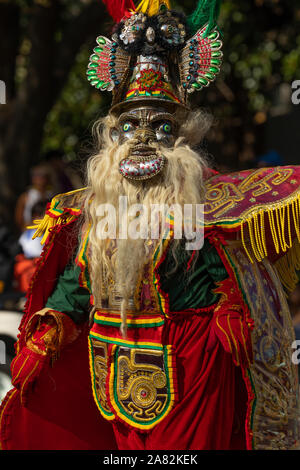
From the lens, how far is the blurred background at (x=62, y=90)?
7.00 m

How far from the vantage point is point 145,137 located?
2922 mm

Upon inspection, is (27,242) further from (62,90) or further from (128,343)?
(62,90)

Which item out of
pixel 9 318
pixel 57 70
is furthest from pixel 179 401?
pixel 57 70

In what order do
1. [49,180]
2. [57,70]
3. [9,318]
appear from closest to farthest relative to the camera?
[9,318], [49,180], [57,70]

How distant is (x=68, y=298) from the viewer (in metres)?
3.13

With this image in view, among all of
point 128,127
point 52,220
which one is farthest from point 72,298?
point 128,127

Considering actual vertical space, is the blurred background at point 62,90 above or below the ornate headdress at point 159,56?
above

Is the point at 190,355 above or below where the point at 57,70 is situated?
below

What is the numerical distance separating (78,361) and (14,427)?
43cm

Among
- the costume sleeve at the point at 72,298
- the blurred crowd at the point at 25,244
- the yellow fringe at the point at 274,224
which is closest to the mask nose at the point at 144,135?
the yellow fringe at the point at 274,224

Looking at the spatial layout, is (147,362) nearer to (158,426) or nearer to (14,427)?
(158,426)

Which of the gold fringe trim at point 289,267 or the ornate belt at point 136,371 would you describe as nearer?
the ornate belt at point 136,371

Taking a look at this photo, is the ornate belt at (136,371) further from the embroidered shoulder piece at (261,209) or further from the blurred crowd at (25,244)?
the blurred crowd at (25,244)

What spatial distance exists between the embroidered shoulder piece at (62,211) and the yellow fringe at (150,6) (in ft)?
2.97
